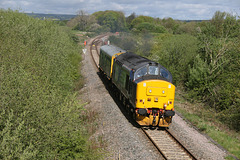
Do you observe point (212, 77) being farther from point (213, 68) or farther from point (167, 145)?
point (167, 145)

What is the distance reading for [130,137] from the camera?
42.3 ft

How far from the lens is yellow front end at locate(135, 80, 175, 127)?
1322cm

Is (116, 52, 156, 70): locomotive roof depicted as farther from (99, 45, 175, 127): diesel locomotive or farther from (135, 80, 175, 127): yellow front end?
(135, 80, 175, 127): yellow front end

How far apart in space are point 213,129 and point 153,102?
204 inches

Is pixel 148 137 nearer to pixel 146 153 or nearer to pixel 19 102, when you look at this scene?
pixel 146 153

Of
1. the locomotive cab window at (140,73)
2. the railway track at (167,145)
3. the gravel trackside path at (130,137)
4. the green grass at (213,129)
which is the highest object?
the locomotive cab window at (140,73)

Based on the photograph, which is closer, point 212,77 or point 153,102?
point 153,102

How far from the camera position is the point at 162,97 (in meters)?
13.4

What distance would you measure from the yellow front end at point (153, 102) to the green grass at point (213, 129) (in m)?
3.11

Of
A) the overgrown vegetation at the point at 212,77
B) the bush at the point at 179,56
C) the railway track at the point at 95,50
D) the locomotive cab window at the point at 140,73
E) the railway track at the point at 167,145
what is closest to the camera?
the railway track at the point at 167,145

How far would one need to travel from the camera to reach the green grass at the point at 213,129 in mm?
13231

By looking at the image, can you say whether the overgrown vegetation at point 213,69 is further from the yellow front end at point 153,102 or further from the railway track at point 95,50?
the railway track at point 95,50

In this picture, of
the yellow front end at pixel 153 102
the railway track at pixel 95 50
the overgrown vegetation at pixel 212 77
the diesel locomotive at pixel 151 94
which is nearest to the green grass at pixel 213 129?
the overgrown vegetation at pixel 212 77

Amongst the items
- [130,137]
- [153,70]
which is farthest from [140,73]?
[130,137]
